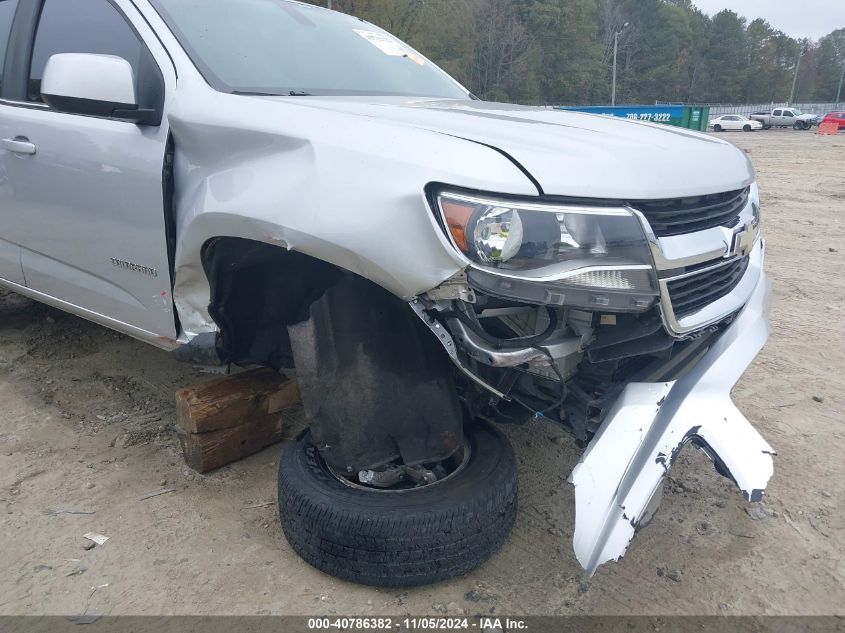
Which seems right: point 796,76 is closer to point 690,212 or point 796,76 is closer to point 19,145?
point 690,212

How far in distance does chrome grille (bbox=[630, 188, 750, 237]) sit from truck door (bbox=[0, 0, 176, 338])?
1.57 metres

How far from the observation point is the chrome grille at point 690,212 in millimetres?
1769

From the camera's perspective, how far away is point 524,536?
238 centimetres

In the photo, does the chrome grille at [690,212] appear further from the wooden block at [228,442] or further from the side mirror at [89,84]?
the wooden block at [228,442]

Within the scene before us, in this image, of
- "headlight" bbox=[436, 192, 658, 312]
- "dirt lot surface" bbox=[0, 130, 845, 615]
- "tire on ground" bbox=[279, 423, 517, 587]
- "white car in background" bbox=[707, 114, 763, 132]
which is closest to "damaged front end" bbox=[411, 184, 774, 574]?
"headlight" bbox=[436, 192, 658, 312]

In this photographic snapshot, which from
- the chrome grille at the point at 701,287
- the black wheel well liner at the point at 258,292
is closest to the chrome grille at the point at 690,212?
the chrome grille at the point at 701,287

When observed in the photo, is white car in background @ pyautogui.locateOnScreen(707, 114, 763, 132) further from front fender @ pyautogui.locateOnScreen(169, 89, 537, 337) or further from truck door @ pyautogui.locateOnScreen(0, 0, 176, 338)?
front fender @ pyautogui.locateOnScreen(169, 89, 537, 337)

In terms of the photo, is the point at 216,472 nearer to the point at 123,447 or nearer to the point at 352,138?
the point at 123,447

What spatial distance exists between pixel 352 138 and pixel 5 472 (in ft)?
6.68

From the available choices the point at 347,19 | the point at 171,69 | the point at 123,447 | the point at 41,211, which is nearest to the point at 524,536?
the point at 123,447

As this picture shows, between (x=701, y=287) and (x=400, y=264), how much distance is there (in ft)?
2.90

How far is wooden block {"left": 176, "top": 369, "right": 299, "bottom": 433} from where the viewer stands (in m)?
2.63

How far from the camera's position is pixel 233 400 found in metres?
2.71

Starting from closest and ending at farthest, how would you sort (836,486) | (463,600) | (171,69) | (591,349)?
(591,349) → (463,600) → (171,69) → (836,486)
